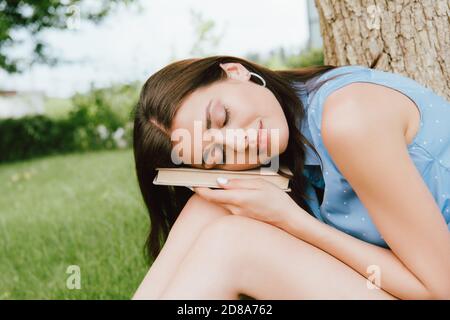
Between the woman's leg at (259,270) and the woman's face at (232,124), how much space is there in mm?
286

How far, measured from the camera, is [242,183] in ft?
6.05

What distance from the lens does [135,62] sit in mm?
10797

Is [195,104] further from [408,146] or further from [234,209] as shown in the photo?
[408,146]

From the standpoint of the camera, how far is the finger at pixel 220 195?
5.92 ft

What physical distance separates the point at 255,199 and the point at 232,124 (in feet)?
0.84

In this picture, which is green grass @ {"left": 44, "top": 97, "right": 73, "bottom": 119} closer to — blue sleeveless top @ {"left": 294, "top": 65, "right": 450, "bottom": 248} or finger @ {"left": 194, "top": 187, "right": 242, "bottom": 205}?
finger @ {"left": 194, "top": 187, "right": 242, "bottom": 205}

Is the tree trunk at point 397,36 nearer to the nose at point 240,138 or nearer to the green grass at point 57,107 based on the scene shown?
the nose at point 240,138

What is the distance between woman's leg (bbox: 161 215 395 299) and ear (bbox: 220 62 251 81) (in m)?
0.53

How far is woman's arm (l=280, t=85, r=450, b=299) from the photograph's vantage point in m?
1.51

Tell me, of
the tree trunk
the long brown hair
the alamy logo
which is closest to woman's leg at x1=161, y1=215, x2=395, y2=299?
the long brown hair

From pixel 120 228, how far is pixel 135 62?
7.37 metres

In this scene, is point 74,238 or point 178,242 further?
point 74,238

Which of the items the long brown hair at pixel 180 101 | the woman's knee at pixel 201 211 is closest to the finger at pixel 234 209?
the woman's knee at pixel 201 211

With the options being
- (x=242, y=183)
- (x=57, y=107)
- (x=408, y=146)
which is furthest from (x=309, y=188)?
(x=57, y=107)
